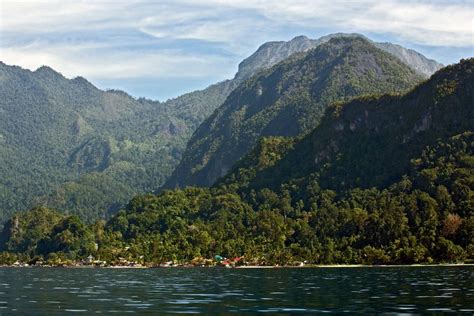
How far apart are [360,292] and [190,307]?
27.8m

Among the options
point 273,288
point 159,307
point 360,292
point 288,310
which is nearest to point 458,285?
point 360,292

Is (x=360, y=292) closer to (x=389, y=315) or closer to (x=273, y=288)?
(x=273, y=288)

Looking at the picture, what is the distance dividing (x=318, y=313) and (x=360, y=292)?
28.5 meters

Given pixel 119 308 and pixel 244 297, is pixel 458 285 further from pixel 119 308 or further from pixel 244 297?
pixel 119 308

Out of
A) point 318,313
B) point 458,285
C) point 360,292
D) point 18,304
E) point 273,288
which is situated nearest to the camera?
point 318,313

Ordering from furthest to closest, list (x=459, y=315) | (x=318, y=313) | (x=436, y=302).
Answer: (x=436, y=302)
(x=318, y=313)
(x=459, y=315)

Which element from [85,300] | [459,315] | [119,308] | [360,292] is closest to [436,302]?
[459,315]

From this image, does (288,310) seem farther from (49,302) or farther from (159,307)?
(49,302)

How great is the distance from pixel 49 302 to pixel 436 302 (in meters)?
49.6

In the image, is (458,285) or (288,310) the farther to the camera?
(458,285)

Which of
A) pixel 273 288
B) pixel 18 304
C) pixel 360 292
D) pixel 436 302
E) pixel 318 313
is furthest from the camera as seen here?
pixel 273 288

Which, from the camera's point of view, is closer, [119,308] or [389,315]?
[389,315]

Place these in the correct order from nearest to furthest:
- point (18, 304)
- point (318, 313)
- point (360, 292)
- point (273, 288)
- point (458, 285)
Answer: point (318, 313) → point (18, 304) → point (360, 292) → point (458, 285) → point (273, 288)

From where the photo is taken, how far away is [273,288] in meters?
121
